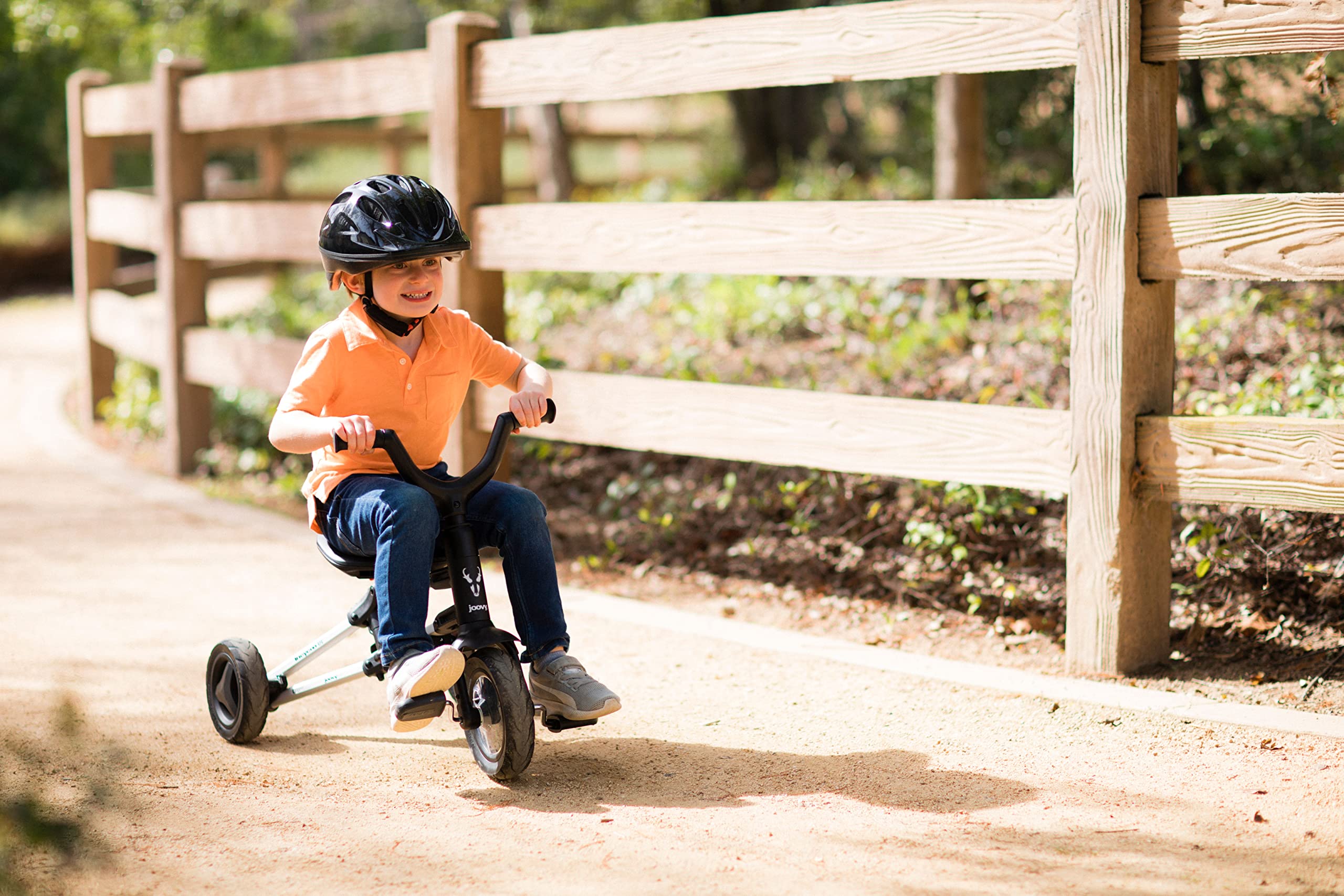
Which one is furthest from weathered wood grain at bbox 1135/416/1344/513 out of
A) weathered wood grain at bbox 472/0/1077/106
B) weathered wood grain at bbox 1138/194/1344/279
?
weathered wood grain at bbox 472/0/1077/106

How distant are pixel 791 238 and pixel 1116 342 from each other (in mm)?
1184

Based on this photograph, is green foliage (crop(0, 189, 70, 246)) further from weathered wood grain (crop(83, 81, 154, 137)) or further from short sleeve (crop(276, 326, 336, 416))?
short sleeve (crop(276, 326, 336, 416))

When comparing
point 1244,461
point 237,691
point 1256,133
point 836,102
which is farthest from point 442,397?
point 836,102

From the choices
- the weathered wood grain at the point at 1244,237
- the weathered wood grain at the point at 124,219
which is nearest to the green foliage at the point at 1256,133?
the weathered wood grain at the point at 1244,237

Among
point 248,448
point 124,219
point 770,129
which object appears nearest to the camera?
point 248,448

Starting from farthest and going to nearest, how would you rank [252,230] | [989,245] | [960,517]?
[252,230]
[960,517]
[989,245]

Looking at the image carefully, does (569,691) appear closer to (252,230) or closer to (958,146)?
(252,230)

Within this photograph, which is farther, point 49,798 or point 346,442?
point 49,798

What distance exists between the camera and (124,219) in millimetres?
8297

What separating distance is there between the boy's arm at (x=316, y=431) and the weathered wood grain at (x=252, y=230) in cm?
322

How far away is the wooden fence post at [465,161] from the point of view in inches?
219

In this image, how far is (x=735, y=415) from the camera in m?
4.75

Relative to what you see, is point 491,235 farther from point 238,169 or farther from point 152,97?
point 238,169

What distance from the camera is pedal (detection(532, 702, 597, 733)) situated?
128 inches
